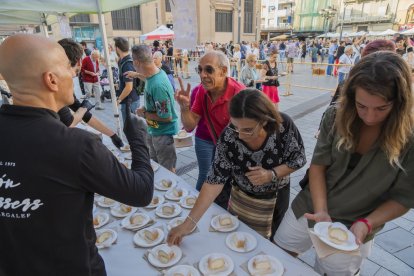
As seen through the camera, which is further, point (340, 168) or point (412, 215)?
point (412, 215)

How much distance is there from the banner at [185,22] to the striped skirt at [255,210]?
1.61 m

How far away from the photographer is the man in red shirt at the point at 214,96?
89.8 inches

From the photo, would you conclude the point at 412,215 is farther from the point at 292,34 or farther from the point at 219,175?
the point at 292,34

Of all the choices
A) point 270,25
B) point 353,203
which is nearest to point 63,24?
point 353,203

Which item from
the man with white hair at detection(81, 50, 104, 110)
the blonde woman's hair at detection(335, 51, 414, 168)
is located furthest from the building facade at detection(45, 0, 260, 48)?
the blonde woman's hair at detection(335, 51, 414, 168)

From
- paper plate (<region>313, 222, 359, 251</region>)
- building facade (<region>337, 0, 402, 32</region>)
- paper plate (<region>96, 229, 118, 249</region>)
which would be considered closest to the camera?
paper plate (<region>313, 222, 359, 251</region>)

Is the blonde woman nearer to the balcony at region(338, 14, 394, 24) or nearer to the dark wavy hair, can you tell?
the dark wavy hair

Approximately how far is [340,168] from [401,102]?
44 cm

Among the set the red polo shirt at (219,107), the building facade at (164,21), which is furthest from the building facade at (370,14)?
the red polo shirt at (219,107)

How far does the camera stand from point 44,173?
81 centimetres

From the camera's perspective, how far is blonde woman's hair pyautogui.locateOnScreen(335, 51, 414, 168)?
1136 mm

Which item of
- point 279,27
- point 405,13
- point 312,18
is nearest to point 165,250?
point 405,13

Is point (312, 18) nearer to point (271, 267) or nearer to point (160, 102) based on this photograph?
point (160, 102)

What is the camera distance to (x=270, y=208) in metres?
1.80
